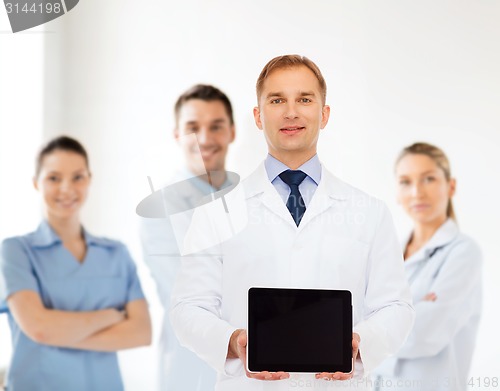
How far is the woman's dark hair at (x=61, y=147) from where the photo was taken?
2070 mm

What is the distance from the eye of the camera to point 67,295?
2031 millimetres

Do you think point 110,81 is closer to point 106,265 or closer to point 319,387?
point 106,265

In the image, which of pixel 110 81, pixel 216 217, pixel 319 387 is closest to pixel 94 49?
pixel 110 81

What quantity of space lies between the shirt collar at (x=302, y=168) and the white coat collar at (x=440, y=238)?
373 mm

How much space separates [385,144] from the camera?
2.16 metres

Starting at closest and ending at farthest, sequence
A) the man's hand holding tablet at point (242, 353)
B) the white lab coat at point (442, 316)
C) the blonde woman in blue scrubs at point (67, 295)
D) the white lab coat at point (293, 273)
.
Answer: the man's hand holding tablet at point (242, 353)
the white lab coat at point (293, 273)
the blonde woman in blue scrubs at point (67, 295)
the white lab coat at point (442, 316)

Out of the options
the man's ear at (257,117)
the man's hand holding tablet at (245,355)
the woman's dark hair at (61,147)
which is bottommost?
the man's hand holding tablet at (245,355)

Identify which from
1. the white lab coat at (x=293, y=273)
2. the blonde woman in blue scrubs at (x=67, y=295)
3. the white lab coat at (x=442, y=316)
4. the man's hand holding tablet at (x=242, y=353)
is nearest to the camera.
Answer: the man's hand holding tablet at (x=242, y=353)

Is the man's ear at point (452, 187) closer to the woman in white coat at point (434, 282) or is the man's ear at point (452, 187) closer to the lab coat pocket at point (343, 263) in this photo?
the woman in white coat at point (434, 282)

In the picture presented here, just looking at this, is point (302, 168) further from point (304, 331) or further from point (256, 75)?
point (304, 331)

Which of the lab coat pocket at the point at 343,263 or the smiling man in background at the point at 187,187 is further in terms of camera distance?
the smiling man in background at the point at 187,187

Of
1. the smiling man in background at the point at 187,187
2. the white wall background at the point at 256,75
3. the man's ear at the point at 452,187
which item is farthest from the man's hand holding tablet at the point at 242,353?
the man's ear at the point at 452,187

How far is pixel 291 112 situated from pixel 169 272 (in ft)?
1.88

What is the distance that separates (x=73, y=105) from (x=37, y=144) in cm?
15
